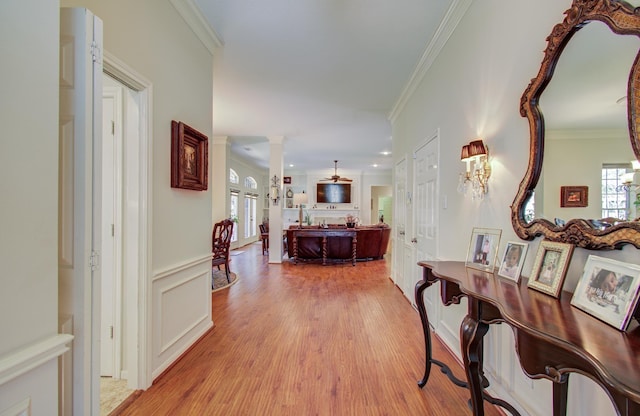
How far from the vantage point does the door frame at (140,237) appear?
193 cm

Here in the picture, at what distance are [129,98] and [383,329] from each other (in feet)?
10.1

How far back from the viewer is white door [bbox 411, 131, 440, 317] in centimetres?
292

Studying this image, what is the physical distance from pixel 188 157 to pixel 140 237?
811 millimetres

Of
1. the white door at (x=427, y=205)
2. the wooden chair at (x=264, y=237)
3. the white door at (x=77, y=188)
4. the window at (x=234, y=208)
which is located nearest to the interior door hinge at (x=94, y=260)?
the white door at (x=77, y=188)

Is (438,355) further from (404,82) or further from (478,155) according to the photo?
(404,82)

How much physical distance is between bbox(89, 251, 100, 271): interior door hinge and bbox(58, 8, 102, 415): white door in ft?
0.06

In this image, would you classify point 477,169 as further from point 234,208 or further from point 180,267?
point 234,208

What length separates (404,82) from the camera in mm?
3646

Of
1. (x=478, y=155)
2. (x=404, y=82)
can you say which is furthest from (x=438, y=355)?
(x=404, y=82)

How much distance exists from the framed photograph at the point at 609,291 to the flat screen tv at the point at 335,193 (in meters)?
10.3

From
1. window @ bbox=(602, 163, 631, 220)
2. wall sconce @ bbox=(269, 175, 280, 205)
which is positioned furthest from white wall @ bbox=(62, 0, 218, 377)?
wall sconce @ bbox=(269, 175, 280, 205)

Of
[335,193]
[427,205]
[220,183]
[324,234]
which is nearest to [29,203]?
[427,205]

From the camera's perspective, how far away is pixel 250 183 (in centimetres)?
1043

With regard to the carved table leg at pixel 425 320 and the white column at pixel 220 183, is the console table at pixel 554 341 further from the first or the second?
the white column at pixel 220 183
